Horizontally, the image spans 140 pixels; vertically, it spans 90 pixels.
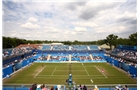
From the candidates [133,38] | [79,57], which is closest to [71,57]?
[79,57]

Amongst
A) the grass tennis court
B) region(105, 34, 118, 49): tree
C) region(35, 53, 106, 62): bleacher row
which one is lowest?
the grass tennis court

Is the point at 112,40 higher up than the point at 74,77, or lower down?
higher up

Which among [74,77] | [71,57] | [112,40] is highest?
[112,40]

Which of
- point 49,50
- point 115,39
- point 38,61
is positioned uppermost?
point 115,39

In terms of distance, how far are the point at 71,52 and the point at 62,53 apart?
164cm

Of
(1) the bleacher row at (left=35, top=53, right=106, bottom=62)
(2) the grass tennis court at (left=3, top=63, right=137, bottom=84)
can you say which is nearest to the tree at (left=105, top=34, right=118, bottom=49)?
(1) the bleacher row at (left=35, top=53, right=106, bottom=62)

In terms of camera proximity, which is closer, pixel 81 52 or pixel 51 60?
pixel 51 60

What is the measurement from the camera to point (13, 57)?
16.2 meters

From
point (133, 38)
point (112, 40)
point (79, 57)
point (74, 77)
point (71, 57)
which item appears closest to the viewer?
point (74, 77)

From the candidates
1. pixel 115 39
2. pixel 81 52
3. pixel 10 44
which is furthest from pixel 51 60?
pixel 115 39

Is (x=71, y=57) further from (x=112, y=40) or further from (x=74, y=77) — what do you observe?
(x=112, y=40)

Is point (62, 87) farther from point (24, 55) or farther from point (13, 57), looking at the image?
point (24, 55)

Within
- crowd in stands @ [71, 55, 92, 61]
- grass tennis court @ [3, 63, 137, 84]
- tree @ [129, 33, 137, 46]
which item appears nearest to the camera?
grass tennis court @ [3, 63, 137, 84]

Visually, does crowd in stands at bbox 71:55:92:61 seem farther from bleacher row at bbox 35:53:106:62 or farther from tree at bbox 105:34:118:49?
tree at bbox 105:34:118:49
